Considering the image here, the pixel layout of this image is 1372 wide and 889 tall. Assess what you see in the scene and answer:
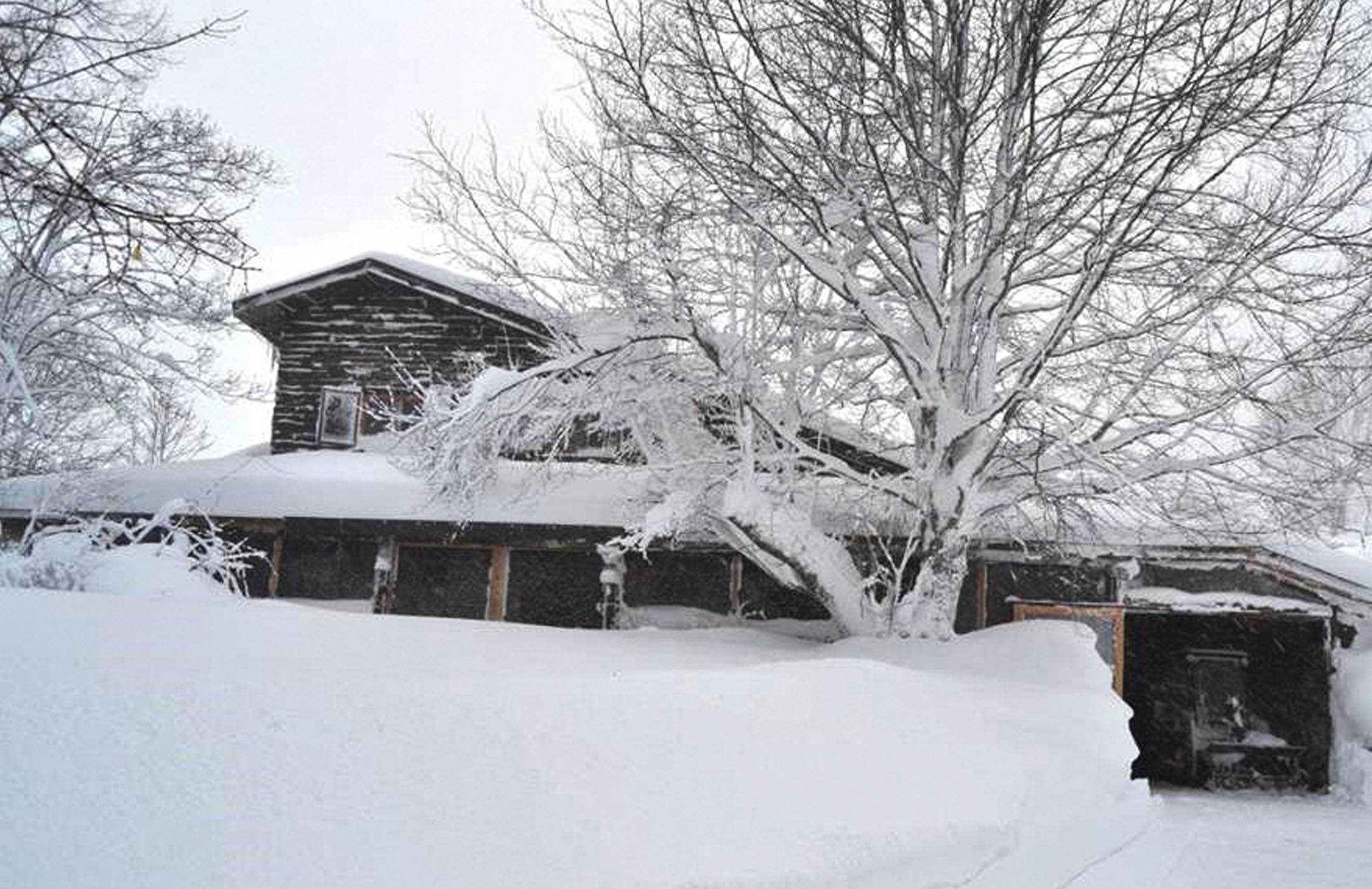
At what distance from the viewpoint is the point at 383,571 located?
1425cm

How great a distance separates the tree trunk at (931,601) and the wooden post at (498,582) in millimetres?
6079

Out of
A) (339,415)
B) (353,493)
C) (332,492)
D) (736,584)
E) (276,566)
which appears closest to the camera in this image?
(353,493)

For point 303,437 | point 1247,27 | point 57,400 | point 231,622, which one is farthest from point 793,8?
point 57,400

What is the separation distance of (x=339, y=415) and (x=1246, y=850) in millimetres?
12607

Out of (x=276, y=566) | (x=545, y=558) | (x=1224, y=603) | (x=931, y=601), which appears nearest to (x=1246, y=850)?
(x=931, y=601)

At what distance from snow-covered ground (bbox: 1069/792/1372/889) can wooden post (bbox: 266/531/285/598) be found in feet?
35.6

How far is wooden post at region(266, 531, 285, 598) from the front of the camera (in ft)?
47.8

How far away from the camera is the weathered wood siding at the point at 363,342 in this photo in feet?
52.1

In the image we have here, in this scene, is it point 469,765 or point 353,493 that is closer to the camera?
point 469,765

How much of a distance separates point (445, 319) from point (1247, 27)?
10991mm

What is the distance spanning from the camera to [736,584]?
14.7m

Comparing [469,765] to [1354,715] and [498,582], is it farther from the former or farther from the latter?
[1354,715]

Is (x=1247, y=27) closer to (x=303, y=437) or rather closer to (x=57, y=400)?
(x=303, y=437)

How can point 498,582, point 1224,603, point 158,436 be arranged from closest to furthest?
1. point 1224,603
2. point 498,582
3. point 158,436
